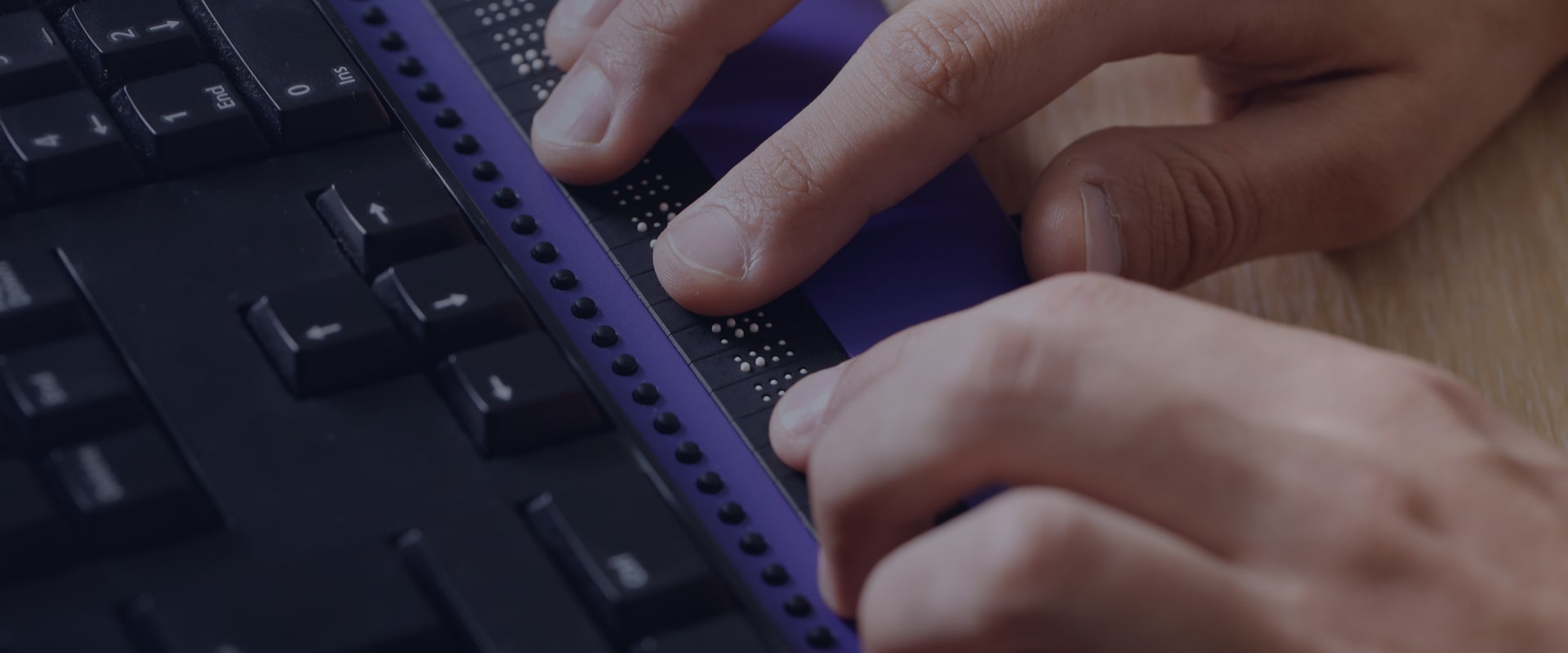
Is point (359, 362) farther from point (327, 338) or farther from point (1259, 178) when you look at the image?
point (1259, 178)

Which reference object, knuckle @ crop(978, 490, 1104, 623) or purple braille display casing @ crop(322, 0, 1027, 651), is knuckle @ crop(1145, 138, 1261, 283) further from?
knuckle @ crop(978, 490, 1104, 623)

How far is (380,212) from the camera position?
41 cm

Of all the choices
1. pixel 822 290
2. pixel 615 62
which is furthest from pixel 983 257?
pixel 615 62

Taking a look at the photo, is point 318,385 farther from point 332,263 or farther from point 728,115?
point 728,115

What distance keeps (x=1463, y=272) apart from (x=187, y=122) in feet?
1.62

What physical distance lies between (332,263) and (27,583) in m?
0.12

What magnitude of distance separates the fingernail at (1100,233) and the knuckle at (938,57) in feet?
0.21

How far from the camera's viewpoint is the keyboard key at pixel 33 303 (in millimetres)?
354

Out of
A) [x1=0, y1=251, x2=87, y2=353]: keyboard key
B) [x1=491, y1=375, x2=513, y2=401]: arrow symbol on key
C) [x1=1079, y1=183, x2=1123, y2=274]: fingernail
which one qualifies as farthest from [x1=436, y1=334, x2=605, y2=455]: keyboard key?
[x1=1079, y1=183, x2=1123, y2=274]: fingernail

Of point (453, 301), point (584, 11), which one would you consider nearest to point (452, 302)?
point (453, 301)

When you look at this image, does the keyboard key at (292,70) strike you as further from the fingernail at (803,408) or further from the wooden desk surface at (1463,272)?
the wooden desk surface at (1463,272)

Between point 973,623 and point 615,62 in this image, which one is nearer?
point 973,623

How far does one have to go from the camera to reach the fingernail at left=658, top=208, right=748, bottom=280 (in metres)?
0.44

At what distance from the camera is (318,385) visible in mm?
373
